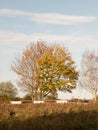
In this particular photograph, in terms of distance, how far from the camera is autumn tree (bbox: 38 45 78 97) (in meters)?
53.8

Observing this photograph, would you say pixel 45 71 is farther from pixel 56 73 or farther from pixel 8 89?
pixel 8 89

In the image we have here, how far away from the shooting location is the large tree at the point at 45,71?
5403 centimetres

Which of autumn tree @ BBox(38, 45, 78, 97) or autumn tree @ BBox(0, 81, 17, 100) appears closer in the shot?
autumn tree @ BBox(38, 45, 78, 97)

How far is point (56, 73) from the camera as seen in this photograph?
5434 cm

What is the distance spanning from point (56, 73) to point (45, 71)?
1.87 meters

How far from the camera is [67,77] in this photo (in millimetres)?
55594

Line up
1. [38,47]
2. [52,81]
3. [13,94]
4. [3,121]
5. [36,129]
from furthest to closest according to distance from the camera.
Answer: [13,94]
[38,47]
[52,81]
[3,121]
[36,129]

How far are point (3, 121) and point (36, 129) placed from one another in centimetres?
261

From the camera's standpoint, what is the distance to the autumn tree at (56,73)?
5381 cm

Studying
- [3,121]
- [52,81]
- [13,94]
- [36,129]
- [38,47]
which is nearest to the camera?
[36,129]

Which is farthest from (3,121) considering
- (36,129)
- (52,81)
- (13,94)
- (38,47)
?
(13,94)

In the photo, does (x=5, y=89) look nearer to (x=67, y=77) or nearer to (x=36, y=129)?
(x=67, y=77)

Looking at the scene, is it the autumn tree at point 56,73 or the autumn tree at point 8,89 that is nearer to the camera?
the autumn tree at point 56,73

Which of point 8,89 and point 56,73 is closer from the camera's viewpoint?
point 56,73
